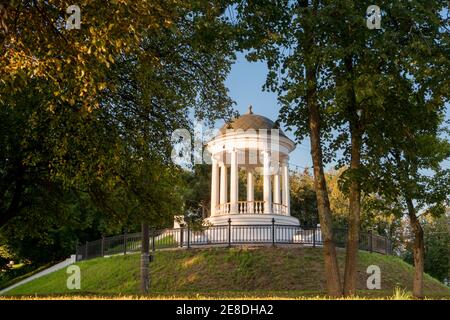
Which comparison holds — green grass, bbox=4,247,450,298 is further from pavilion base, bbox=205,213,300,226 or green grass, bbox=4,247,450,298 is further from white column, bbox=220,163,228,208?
white column, bbox=220,163,228,208

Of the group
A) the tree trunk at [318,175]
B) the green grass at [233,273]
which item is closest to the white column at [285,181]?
the green grass at [233,273]

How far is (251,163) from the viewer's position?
1277 inches

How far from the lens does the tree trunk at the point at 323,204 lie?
1343 cm

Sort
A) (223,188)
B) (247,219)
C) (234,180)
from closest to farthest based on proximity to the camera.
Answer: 1. (247,219)
2. (234,180)
3. (223,188)

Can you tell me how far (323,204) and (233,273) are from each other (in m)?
10.1

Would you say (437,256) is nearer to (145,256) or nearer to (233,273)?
(233,273)

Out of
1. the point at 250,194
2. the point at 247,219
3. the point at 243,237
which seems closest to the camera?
the point at 243,237

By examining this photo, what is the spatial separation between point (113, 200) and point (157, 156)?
131 inches

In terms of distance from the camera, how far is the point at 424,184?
52.7ft

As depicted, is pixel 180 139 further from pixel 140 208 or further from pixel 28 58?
pixel 28 58

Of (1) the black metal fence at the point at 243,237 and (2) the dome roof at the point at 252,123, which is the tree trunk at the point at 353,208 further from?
(2) the dome roof at the point at 252,123

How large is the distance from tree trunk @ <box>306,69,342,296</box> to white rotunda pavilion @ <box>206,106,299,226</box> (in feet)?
51.3

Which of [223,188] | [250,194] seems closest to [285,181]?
[250,194]
